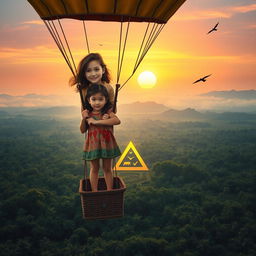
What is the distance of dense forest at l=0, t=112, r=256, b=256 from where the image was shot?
95.7 feet

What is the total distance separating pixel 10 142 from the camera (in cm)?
6750

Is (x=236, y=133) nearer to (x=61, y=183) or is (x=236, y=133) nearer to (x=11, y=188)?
(x=61, y=183)

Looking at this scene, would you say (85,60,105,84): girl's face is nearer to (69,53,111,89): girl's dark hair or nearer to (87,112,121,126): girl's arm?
(69,53,111,89): girl's dark hair

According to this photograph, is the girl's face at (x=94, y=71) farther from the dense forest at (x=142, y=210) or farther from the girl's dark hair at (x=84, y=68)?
the dense forest at (x=142, y=210)

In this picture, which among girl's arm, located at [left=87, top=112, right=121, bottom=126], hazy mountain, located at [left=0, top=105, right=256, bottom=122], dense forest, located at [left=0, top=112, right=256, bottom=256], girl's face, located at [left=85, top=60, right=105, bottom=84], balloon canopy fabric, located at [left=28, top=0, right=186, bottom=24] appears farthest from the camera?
hazy mountain, located at [left=0, top=105, right=256, bottom=122]

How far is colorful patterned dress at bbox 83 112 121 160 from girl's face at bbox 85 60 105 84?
1.11 feet

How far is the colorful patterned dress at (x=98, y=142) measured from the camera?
3.27 meters

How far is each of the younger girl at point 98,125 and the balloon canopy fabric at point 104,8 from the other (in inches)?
26.6

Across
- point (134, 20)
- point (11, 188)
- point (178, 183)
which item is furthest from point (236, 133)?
point (134, 20)

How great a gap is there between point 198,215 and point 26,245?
16270 mm

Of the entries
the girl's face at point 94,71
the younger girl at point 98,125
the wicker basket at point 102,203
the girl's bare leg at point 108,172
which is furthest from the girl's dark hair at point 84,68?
the wicker basket at point 102,203

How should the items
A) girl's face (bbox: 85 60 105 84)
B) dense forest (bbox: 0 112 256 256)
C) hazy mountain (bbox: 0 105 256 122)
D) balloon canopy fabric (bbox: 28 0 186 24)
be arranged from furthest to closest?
hazy mountain (bbox: 0 105 256 122) < dense forest (bbox: 0 112 256 256) < girl's face (bbox: 85 60 105 84) < balloon canopy fabric (bbox: 28 0 186 24)

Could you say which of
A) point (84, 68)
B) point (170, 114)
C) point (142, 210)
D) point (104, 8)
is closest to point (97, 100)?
point (84, 68)

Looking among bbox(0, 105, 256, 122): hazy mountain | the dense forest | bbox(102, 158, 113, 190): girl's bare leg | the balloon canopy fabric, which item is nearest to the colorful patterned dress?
bbox(102, 158, 113, 190): girl's bare leg
